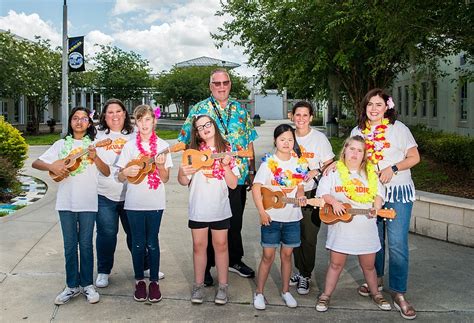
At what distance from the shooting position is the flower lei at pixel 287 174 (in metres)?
3.96

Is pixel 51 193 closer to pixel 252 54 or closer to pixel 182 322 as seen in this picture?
pixel 182 322

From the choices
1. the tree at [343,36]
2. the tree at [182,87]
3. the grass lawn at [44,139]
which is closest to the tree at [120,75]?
the tree at [182,87]

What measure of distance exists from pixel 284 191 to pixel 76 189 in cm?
173

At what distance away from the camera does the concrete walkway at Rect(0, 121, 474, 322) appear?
12.6ft

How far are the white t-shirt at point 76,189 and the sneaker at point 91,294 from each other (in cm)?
67

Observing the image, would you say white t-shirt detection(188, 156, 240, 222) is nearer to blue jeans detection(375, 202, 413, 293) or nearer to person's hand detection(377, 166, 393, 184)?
person's hand detection(377, 166, 393, 184)

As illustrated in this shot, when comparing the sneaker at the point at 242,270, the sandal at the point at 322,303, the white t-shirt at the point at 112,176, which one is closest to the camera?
the sandal at the point at 322,303

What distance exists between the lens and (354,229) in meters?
3.84

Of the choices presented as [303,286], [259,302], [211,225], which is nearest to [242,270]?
[303,286]

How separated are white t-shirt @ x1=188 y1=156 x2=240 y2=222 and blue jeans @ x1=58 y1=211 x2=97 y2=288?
89 centimetres

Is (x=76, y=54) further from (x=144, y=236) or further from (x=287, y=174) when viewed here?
(x=287, y=174)

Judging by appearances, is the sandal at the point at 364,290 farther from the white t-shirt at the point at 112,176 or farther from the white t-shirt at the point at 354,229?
the white t-shirt at the point at 112,176

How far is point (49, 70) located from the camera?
28156 mm

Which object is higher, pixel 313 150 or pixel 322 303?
pixel 313 150
